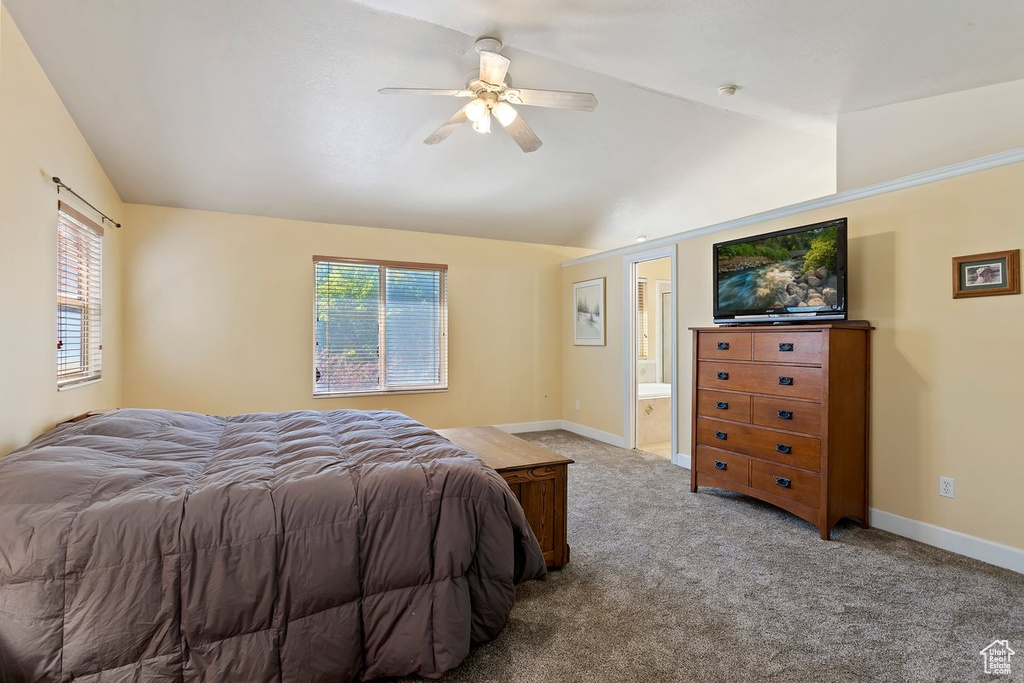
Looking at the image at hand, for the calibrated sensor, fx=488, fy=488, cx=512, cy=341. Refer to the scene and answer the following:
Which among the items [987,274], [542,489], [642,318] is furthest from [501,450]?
[642,318]

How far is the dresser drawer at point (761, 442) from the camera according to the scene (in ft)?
9.98

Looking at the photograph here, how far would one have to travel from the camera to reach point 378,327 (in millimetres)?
5312

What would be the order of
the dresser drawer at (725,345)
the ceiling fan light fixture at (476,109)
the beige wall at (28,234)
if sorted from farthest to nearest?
the dresser drawer at (725,345) < the ceiling fan light fixture at (476,109) < the beige wall at (28,234)

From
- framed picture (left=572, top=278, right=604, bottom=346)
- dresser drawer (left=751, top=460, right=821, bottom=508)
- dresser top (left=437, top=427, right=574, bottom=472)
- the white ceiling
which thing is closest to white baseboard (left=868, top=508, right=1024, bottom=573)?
dresser drawer (left=751, top=460, right=821, bottom=508)

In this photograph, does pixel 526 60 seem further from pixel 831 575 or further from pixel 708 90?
pixel 831 575

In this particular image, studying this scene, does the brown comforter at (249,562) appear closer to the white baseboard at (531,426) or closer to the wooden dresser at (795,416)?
the wooden dresser at (795,416)

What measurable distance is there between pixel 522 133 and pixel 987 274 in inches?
107

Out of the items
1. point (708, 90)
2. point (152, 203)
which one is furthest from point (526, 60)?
point (152, 203)

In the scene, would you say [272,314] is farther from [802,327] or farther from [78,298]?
[802,327]

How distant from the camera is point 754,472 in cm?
340

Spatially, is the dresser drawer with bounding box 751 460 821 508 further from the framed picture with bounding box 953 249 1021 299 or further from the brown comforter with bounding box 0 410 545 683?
the brown comforter with bounding box 0 410 545 683

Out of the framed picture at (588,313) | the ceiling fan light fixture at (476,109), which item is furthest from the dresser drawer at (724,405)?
the ceiling fan light fixture at (476,109)

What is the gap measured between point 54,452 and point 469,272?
4.36m

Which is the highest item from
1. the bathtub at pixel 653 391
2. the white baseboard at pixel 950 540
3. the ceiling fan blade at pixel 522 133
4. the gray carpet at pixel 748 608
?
the ceiling fan blade at pixel 522 133
